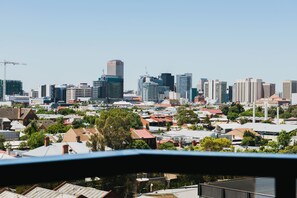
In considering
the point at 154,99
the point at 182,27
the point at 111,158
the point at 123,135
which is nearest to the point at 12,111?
the point at 123,135

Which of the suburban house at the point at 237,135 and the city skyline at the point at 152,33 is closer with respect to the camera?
the suburban house at the point at 237,135

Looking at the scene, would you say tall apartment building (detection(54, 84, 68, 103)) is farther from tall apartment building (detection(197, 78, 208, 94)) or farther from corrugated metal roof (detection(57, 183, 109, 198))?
corrugated metal roof (detection(57, 183, 109, 198))

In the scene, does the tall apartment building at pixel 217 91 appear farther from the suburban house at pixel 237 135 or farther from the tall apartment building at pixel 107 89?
the suburban house at pixel 237 135

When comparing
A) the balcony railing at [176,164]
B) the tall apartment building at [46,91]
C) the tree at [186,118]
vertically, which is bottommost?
the tree at [186,118]

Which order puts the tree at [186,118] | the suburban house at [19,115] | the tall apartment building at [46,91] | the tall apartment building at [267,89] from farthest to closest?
the tall apartment building at [46,91] < the tall apartment building at [267,89] < the tree at [186,118] < the suburban house at [19,115]

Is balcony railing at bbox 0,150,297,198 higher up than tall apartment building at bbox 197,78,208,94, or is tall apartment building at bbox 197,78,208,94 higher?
tall apartment building at bbox 197,78,208,94

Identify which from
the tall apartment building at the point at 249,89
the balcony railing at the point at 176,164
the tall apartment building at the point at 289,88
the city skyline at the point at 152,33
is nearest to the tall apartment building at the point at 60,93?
the city skyline at the point at 152,33

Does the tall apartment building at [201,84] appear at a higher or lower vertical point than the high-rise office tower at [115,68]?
lower

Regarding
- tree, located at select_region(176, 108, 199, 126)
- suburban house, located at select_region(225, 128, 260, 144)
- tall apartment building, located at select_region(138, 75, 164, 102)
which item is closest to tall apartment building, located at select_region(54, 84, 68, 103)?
tall apartment building, located at select_region(138, 75, 164, 102)
